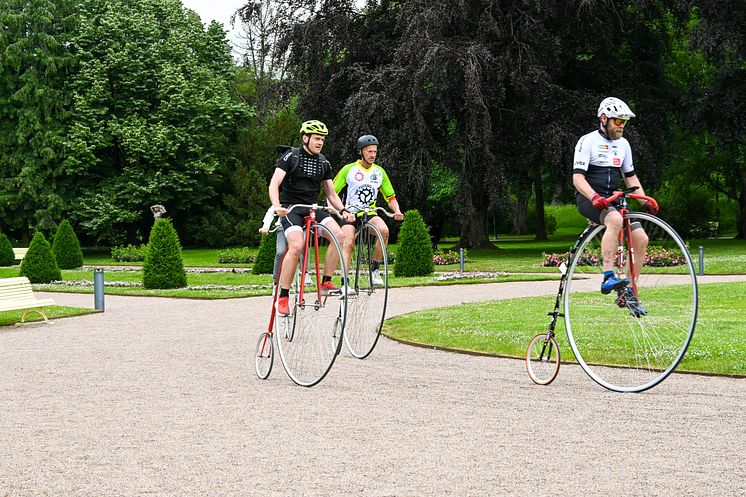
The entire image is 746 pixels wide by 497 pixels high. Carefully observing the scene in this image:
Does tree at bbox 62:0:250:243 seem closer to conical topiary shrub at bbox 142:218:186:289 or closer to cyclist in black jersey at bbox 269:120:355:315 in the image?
conical topiary shrub at bbox 142:218:186:289

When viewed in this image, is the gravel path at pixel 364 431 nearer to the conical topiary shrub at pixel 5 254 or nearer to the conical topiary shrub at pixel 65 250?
the conical topiary shrub at pixel 65 250

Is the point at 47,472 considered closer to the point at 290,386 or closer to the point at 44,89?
the point at 290,386

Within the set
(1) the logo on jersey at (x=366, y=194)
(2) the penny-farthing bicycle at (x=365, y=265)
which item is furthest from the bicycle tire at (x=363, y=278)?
(1) the logo on jersey at (x=366, y=194)

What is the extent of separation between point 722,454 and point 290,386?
4267mm

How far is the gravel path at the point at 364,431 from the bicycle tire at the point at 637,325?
0.95 ft

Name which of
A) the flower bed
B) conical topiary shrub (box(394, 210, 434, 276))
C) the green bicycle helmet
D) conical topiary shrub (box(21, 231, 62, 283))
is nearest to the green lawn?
the green bicycle helmet

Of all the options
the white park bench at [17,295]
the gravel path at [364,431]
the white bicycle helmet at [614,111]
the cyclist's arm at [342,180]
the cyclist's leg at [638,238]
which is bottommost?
the gravel path at [364,431]

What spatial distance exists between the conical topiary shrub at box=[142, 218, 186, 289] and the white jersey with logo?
1803cm

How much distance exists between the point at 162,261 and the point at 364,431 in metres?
18.9

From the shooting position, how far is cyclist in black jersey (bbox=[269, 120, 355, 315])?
9.14 metres

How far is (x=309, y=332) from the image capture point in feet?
34.4

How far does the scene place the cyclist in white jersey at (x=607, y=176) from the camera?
301 inches

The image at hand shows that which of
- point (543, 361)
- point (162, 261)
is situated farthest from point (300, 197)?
point (162, 261)

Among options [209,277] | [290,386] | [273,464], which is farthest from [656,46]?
[273,464]
